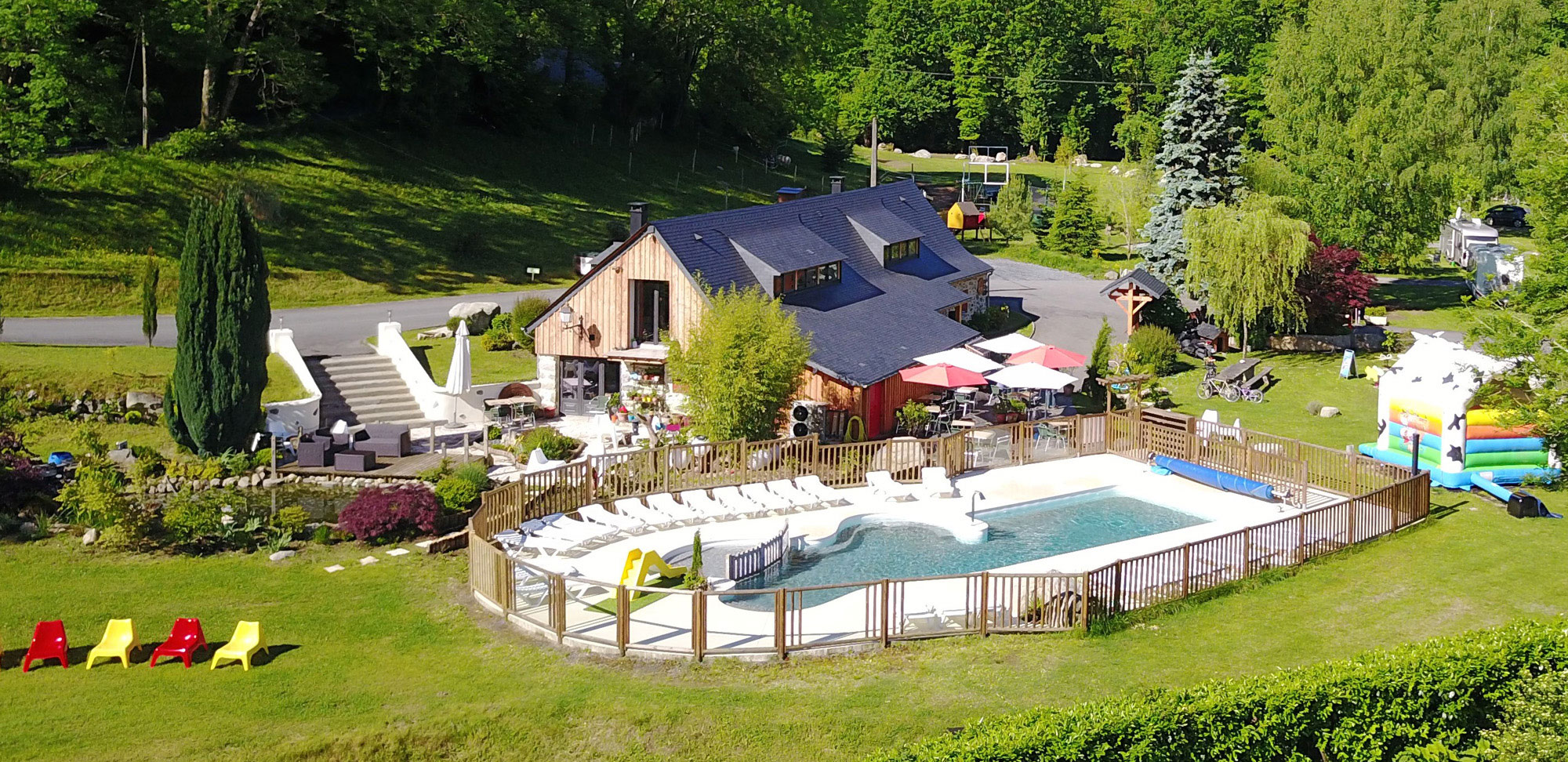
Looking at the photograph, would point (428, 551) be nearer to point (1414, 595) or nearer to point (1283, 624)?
point (1283, 624)

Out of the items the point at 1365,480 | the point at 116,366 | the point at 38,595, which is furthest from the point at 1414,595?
the point at 116,366

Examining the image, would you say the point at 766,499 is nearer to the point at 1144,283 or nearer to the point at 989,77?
the point at 1144,283

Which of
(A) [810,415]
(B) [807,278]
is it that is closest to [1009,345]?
(B) [807,278]

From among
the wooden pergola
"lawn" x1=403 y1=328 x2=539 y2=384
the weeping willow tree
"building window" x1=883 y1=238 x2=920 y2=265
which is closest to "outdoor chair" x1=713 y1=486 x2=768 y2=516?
"lawn" x1=403 y1=328 x2=539 y2=384

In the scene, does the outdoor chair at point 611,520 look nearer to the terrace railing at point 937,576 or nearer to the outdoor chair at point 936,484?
the terrace railing at point 937,576

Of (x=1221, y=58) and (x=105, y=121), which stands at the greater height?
(x=1221, y=58)

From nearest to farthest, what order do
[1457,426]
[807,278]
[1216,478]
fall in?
1. [1457,426]
2. [1216,478]
3. [807,278]
